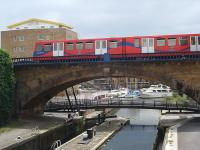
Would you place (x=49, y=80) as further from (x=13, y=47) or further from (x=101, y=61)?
(x=13, y=47)

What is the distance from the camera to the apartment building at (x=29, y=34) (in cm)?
9488

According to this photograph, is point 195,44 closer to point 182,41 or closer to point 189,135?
point 182,41

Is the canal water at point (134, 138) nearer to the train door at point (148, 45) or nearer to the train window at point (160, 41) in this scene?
the train door at point (148, 45)

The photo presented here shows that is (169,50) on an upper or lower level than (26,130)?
upper

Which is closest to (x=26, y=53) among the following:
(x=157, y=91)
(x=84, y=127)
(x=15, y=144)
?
(x=157, y=91)

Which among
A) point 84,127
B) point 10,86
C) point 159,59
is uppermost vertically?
point 159,59

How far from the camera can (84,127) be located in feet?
181

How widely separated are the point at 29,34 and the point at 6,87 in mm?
51549

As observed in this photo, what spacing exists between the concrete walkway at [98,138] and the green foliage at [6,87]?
9725 millimetres

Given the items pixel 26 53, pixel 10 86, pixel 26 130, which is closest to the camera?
pixel 26 130

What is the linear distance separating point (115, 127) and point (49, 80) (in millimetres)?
9917

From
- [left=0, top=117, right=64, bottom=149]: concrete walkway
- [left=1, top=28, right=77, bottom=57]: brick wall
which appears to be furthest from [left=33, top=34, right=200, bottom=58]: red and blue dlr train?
[left=1, top=28, right=77, bottom=57]: brick wall

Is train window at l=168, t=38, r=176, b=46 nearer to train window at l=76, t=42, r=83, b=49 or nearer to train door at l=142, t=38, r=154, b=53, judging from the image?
train door at l=142, t=38, r=154, b=53

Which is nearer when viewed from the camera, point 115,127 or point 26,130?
point 26,130
